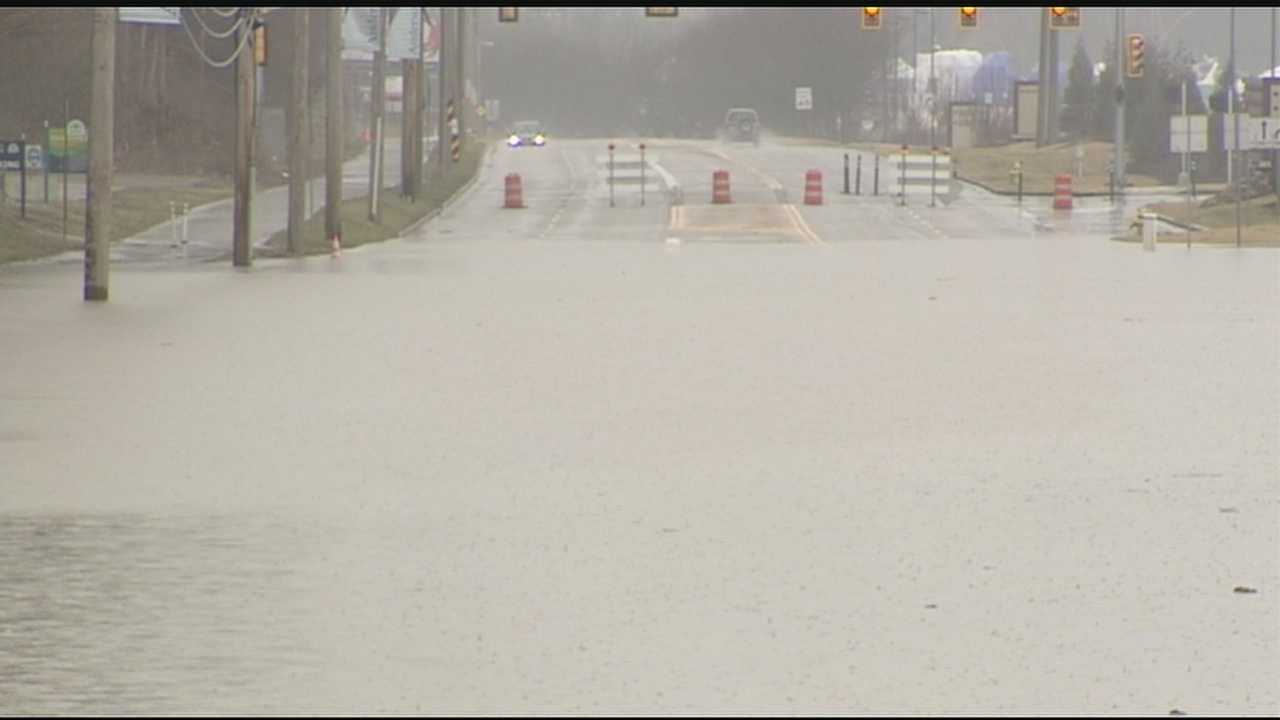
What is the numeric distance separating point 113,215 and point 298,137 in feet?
38.4

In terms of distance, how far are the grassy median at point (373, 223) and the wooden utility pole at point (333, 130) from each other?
521 millimetres

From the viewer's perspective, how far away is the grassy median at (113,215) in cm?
4662

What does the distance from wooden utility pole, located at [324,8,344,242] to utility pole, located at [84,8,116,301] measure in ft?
50.7

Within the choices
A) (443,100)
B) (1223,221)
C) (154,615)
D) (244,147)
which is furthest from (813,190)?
(154,615)

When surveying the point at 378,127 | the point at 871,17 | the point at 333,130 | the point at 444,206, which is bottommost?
the point at 444,206

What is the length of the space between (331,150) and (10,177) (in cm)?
1158

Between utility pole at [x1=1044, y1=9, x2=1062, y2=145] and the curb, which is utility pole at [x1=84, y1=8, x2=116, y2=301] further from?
utility pole at [x1=1044, y1=9, x2=1062, y2=145]

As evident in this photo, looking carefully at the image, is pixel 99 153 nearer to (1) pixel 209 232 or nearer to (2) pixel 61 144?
(1) pixel 209 232

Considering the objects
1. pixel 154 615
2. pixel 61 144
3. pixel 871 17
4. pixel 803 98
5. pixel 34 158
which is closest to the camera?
pixel 154 615

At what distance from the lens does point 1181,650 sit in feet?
36.3

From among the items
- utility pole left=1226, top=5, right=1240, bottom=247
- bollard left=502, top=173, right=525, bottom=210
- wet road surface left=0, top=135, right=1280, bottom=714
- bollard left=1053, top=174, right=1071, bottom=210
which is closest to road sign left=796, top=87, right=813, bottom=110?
utility pole left=1226, top=5, right=1240, bottom=247

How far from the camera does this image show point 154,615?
11.7 metres

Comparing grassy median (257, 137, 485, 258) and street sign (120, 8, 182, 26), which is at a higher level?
street sign (120, 8, 182, 26)

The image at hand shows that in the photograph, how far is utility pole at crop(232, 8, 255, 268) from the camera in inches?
1687
